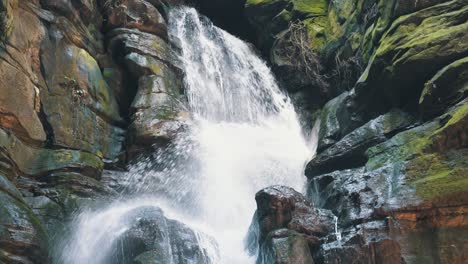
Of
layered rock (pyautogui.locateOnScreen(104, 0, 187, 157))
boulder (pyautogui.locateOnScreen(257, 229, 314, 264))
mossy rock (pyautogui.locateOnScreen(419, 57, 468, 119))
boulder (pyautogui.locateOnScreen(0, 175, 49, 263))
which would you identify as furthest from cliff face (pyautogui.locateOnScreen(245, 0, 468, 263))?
boulder (pyautogui.locateOnScreen(0, 175, 49, 263))

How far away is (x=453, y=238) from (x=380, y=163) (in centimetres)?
237

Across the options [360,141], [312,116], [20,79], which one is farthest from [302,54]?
[20,79]

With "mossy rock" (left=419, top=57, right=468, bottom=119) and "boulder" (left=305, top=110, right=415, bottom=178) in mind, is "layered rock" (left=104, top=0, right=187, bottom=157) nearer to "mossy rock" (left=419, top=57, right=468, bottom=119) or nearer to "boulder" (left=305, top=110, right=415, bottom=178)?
"boulder" (left=305, top=110, right=415, bottom=178)

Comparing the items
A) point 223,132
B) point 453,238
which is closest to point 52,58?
point 223,132

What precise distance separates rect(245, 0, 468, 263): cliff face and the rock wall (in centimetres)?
467

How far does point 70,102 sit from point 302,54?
795 centimetres

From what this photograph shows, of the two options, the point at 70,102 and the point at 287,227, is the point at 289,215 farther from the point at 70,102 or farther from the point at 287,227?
the point at 70,102

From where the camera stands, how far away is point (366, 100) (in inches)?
424

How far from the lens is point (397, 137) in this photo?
A: 882 centimetres

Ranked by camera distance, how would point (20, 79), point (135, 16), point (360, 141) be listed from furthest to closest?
1. point (135, 16)
2. point (360, 141)
3. point (20, 79)

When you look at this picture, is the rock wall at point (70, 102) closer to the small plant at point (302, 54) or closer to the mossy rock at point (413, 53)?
the small plant at point (302, 54)

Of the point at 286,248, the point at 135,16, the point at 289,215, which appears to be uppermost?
the point at 135,16

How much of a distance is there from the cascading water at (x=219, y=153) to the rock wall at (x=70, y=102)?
1.95 ft

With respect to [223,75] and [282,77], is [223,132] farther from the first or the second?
[282,77]
